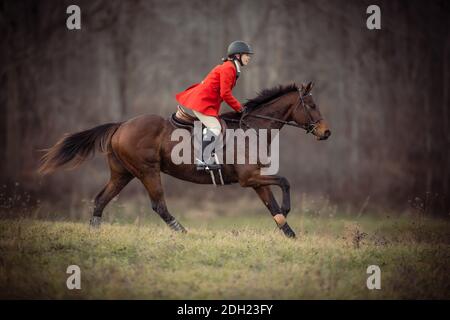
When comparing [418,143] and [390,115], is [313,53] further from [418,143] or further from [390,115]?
[418,143]

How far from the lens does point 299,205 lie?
616 inches

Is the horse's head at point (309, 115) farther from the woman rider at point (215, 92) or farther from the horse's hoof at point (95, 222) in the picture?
the horse's hoof at point (95, 222)

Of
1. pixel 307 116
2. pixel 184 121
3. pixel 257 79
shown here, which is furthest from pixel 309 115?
pixel 257 79

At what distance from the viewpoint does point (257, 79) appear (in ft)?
60.8

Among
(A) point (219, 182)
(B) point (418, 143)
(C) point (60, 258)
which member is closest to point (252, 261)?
(A) point (219, 182)

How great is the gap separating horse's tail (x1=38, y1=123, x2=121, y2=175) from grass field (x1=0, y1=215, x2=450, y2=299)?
3.32 ft

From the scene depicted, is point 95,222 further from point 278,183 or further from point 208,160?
point 278,183

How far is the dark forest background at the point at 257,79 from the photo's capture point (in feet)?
54.2

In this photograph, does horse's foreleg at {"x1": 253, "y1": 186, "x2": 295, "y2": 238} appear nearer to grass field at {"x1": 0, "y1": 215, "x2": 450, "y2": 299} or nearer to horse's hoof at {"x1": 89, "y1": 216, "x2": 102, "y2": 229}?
grass field at {"x1": 0, "y1": 215, "x2": 450, "y2": 299}

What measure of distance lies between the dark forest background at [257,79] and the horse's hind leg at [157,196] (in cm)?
813

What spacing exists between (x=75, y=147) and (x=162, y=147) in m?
1.53

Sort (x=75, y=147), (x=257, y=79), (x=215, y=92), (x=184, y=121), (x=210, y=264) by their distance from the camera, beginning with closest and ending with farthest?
1. (x=210, y=264)
2. (x=215, y=92)
3. (x=184, y=121)
4. (x=75, y=147)
5. (x=257, y=79)

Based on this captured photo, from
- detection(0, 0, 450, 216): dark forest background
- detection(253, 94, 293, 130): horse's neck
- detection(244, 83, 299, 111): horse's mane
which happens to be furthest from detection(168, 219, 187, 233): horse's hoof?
detection(0, 0, 450, 216): dark forest background

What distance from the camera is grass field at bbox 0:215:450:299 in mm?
5965
